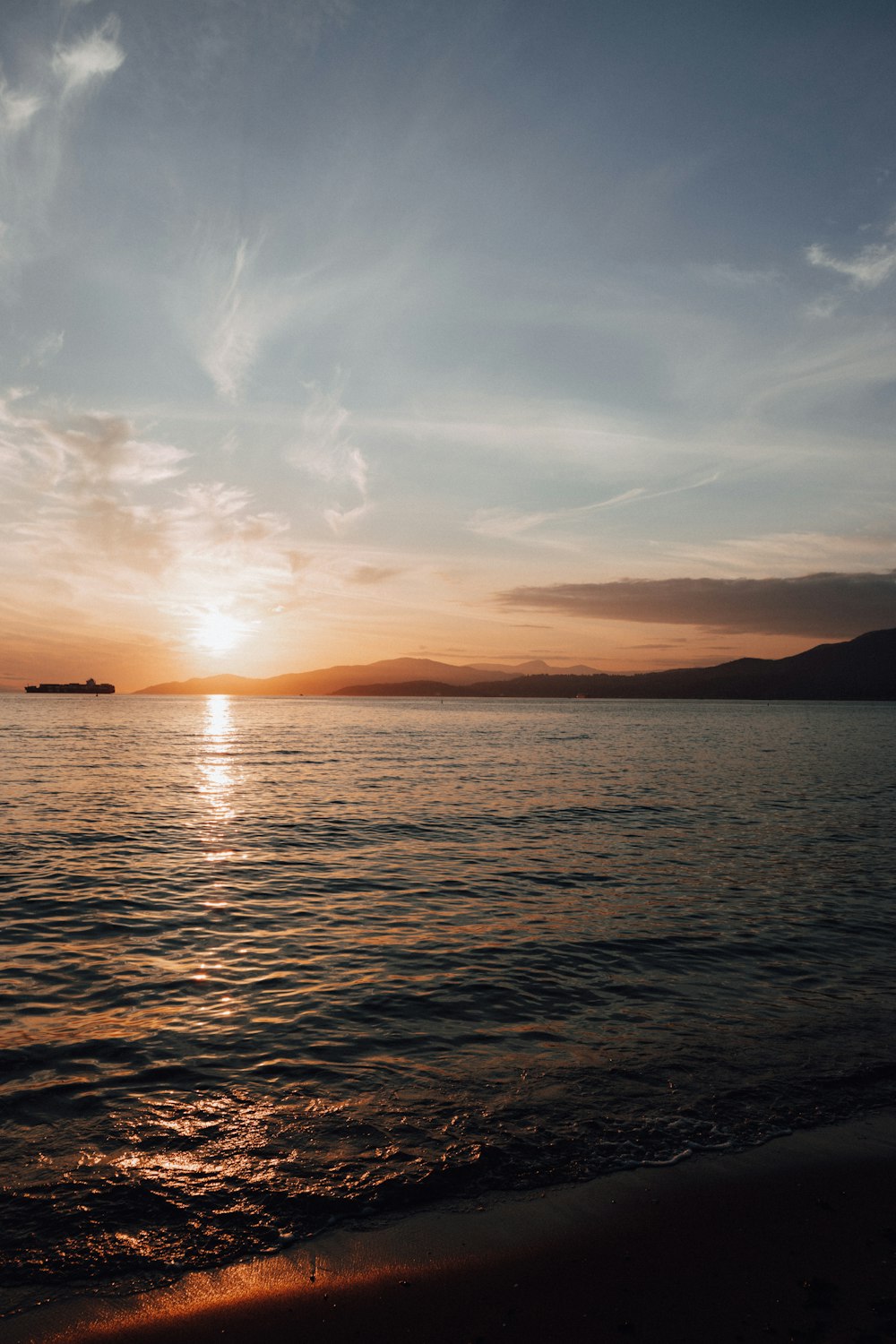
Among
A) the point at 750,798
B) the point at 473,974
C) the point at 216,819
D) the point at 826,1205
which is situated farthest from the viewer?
Answer: the point at 750,798

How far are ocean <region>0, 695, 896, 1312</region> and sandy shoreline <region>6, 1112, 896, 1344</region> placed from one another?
425mm

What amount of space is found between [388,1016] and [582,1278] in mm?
6951

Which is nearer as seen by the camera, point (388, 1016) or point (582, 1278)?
point (582, 1278)

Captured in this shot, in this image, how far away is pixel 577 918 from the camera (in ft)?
66.0

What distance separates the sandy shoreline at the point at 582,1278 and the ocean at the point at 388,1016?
425 millimetres

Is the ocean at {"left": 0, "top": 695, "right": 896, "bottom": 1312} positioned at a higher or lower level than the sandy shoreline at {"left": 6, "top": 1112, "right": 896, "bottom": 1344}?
lower

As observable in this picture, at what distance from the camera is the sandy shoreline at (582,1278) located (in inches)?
246

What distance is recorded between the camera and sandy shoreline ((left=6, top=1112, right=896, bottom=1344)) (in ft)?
20.5

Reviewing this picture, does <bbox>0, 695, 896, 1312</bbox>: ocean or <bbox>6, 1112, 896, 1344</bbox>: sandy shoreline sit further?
<bbox>0, 695, 896, 1312</bbox>: ocean

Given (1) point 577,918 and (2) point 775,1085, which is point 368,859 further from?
(2) point 775,1085

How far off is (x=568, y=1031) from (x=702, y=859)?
672 inches

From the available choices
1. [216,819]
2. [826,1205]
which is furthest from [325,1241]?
[216,819]

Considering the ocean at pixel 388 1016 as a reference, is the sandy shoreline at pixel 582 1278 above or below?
above

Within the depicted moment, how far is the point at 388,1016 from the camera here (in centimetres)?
1340
